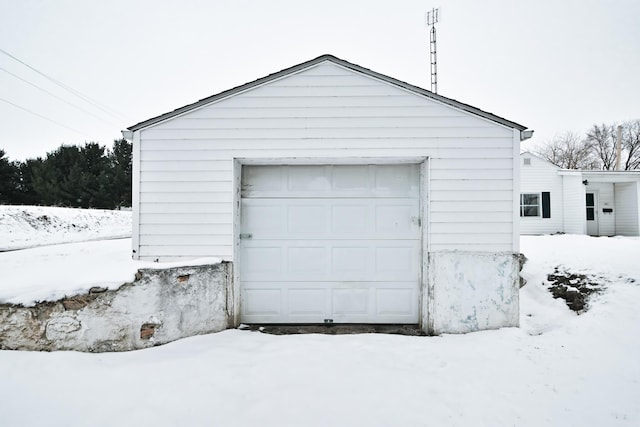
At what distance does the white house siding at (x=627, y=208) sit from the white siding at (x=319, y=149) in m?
13.2

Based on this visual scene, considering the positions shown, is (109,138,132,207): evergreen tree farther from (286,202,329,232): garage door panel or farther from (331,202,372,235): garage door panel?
(331,202,372,235): garage door panel

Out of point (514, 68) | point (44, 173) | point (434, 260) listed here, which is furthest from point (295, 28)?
point (44, 173)

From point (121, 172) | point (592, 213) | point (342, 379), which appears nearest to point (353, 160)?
point (342, 379)

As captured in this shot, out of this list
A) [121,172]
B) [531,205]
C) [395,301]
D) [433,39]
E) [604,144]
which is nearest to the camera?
Result: [395,301]

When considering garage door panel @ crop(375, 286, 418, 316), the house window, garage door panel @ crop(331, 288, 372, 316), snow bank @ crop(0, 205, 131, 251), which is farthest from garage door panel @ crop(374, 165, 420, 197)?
snow bank @ crop(0, 205, 131, 251)

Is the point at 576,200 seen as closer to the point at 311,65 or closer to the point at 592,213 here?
the point at 592,213

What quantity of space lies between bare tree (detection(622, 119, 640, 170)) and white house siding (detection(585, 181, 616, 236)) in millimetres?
20344

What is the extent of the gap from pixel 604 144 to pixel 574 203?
80.5ft

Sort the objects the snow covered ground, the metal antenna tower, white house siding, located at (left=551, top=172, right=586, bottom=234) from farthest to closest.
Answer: white house siding, located at (left=551, top=172, right=586, bottom=234) → the metal antenna tower → the snow covered ground

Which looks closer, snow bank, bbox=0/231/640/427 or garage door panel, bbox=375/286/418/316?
snow bank, bbox=0/231/640/427

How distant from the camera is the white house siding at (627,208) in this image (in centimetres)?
1250

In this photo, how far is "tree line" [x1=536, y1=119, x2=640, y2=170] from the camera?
27.7 meters

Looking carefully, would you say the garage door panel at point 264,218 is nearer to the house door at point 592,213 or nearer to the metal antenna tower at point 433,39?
the metal antenna tower at point 433,39

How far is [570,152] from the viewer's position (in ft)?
101
